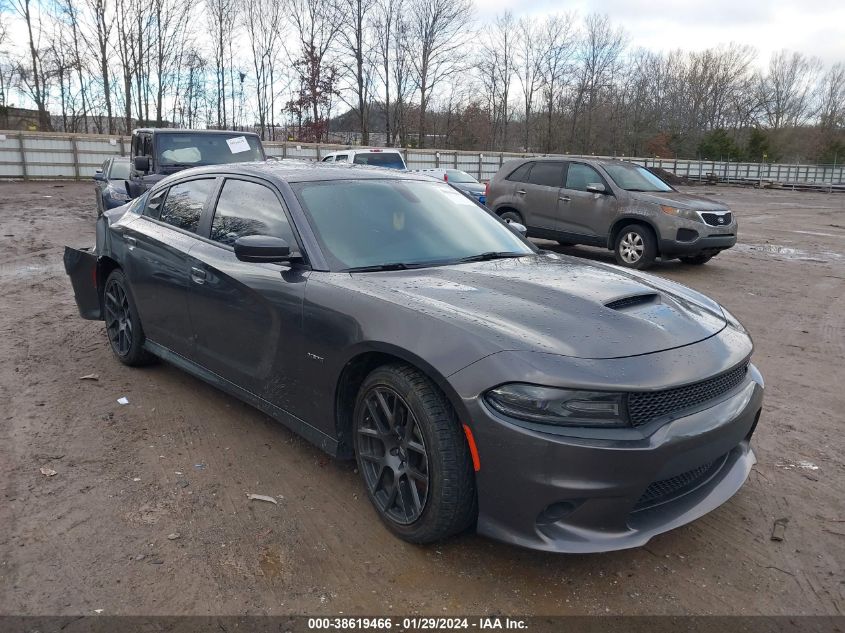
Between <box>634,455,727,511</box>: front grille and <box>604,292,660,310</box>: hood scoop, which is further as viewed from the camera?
<box>604,292,660,310</box>: hood scoop

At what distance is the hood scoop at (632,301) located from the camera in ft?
9.45

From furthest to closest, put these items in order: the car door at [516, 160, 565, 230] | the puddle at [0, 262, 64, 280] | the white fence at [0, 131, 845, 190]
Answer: the white fence at [0, 131, 845, 190] < the car door at [516, 160, 565, 230] < the puddle at [0, 262, 64, 280]

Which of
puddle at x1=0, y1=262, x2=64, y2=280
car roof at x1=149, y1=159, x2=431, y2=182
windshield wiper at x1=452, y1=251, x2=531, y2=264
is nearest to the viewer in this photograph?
windshield wiper at x1=452, y1=251, x2=531, y2=264

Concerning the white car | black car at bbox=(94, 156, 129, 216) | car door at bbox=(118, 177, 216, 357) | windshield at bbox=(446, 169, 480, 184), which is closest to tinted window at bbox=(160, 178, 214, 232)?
car door at bbox=(118, 177, 216, 357)

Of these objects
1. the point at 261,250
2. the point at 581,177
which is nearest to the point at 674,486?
the point at 261,250

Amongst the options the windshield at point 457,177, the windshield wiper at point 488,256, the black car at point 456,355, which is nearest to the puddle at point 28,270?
the black car at point 456,355

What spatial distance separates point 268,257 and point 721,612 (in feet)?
8.16

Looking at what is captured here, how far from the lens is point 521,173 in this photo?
1165cm

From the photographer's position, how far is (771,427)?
409 centimetres

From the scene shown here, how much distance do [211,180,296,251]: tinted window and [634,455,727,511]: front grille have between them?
208cm

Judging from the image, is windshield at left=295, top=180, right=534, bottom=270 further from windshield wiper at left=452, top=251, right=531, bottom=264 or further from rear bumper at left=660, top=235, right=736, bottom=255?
rear bumper at left=660, top=235, right=736, bottom=255

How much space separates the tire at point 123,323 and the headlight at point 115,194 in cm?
814

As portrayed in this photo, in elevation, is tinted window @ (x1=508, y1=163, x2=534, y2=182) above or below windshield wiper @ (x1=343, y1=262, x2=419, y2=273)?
above

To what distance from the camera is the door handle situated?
3.89m
